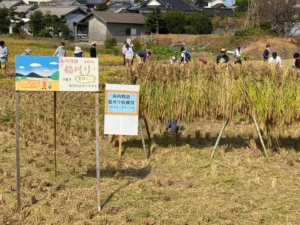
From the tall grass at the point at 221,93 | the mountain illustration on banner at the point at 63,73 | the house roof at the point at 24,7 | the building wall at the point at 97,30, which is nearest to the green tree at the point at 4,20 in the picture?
the building wall at the point at 97,30

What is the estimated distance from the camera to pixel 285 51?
34969 mm

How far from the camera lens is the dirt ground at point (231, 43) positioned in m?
35.4

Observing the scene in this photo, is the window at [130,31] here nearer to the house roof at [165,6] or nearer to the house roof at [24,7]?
the house roof at [165,6]

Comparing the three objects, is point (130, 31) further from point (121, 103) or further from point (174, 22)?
point (121, 103)

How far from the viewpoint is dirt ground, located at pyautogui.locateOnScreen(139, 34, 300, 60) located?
1393 inches

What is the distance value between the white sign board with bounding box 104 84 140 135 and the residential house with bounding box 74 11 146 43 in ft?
140

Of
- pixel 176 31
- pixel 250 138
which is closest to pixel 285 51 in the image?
pixel 176 31

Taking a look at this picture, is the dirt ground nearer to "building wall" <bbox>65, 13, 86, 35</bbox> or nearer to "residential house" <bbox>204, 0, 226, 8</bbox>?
"building wall" <bbox>65, 13, 86, 35</bbox>

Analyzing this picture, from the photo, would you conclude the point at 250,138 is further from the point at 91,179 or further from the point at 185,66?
the point at 91,179

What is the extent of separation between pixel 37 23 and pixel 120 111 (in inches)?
1899

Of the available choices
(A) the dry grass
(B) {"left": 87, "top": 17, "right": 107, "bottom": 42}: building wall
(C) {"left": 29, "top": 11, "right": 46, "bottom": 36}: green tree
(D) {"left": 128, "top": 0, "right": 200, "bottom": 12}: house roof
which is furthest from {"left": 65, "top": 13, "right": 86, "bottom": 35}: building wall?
(A) the dry grass

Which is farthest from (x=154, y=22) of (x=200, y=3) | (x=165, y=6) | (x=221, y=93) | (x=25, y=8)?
(x=200, y=3)

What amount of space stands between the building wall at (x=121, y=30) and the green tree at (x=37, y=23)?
7790mm

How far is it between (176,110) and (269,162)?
1.83 metres
